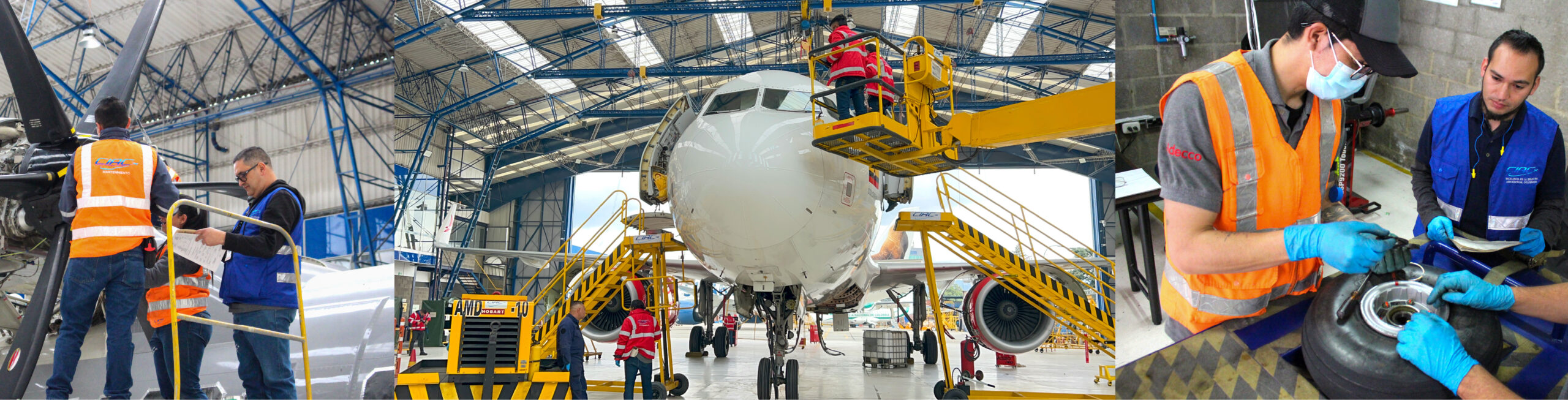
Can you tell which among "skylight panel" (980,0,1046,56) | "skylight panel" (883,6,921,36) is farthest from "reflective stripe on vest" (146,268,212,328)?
"skylight panel" (980,0,1046,56)

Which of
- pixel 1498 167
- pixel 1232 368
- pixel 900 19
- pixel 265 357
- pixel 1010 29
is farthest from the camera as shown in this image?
pixel 1010 29

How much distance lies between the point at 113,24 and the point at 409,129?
15.4m

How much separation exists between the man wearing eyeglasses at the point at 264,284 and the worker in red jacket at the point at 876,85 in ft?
11.7

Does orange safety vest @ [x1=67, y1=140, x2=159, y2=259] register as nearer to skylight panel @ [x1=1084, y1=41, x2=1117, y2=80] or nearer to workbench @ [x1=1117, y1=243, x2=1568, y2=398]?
workbench @ [x1=1117, y1=243, x2=1568, y2=398]

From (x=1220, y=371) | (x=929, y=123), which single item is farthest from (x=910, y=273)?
(x=1220, y=371)

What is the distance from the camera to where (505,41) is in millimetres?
17969

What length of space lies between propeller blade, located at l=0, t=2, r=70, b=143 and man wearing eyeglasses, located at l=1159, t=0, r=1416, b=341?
5.44 metres

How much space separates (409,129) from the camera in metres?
20.7

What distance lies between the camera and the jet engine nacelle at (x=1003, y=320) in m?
8.68

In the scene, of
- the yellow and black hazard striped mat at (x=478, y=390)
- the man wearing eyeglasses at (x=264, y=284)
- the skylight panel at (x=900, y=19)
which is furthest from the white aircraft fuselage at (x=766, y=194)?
the skylight panel at (x=900, y=19)

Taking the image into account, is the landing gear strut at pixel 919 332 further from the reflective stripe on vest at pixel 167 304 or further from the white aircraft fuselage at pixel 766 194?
the reflective stripe on vest at pixel 167 304

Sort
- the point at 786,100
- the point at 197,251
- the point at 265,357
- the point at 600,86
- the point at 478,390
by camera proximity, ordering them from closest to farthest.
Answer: the point at 197,251 < the point at 265,357 < the point at 786,100 < the point at 478,390 < the point at 600,86

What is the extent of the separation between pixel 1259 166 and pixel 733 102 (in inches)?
188

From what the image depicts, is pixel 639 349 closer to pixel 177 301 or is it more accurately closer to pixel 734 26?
pixel 177 301
